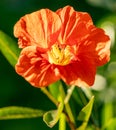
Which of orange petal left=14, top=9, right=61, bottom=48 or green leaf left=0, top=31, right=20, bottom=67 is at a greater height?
orange petal left=14, top=9, right=61, bottom=48

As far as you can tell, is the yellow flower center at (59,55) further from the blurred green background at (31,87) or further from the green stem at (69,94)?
the blurred green background at (31,87)

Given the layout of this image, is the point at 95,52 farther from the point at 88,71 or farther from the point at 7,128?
the point at 7,128

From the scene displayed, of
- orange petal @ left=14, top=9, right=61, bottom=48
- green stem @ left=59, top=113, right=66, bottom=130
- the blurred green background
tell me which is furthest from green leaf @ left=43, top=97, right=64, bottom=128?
the blurred green background

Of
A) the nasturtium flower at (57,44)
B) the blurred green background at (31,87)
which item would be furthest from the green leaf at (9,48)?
the blurred green background at (31,87)

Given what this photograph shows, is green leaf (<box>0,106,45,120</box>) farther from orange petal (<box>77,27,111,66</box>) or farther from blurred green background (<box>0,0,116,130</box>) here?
blurred green background (<box>0,0,116,130</box>)

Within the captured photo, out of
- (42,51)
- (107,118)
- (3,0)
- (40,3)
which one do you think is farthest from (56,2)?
(42,51)

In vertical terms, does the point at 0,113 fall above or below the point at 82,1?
above
